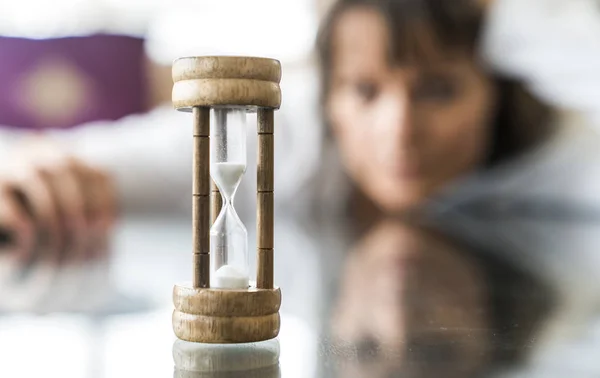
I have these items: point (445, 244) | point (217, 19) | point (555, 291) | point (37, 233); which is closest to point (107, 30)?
point (217, 19)

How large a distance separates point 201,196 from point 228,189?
1.6 inches

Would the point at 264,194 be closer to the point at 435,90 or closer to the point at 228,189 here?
the point at 228,189

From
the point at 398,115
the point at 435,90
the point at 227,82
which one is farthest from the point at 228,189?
the point at 435,90

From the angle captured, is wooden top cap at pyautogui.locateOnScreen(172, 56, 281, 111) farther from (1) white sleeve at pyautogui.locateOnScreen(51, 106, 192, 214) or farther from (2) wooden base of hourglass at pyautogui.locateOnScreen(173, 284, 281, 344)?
(1) white sleeve at pyautogui.locateOnScreen(51, 106, 192, 214)

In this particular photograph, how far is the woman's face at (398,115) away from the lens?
400 centimetres

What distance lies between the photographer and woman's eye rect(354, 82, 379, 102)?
13.1ft

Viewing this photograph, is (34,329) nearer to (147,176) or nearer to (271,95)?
(271,95)

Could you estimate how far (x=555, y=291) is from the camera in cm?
169

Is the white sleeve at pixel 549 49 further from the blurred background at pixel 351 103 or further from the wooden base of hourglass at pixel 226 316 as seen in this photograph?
the wooden base of hourglass at pixel 226 316

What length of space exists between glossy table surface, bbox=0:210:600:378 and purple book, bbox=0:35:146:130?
1.61 metres

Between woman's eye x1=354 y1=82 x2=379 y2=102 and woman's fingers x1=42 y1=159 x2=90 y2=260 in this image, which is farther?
woman's eye x1=354 y1=82 x2=379 y2=102

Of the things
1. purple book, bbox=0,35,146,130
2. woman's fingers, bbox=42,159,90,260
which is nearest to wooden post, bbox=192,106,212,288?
woman's fingers, bbox=42,159,90,260

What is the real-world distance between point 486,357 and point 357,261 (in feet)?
3.79

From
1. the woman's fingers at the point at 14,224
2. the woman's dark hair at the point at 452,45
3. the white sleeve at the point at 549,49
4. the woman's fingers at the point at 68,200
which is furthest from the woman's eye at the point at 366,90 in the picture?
the woman's fingers at the point at 14,224
